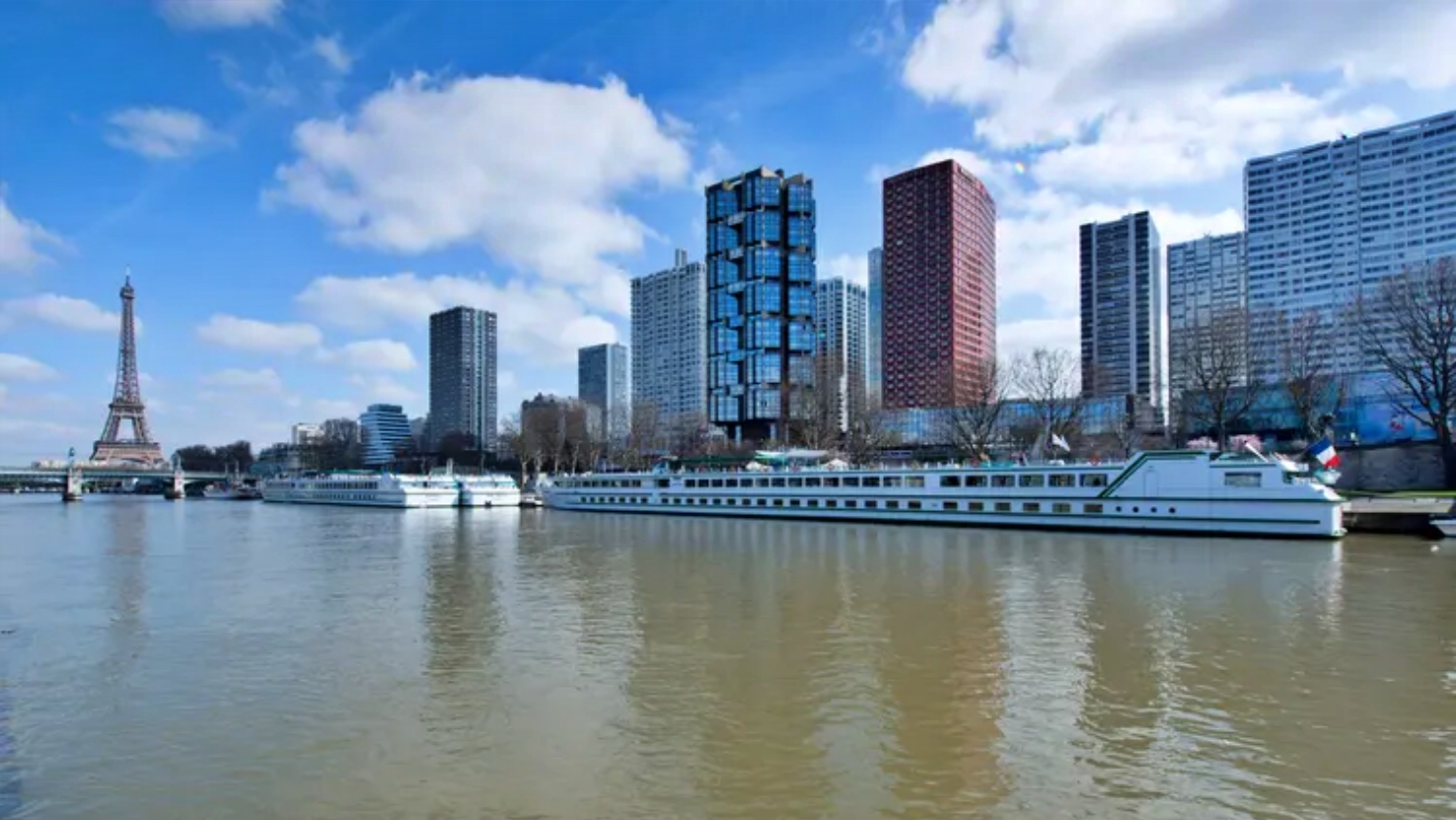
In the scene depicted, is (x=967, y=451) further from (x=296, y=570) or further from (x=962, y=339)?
(x=962, y=339)

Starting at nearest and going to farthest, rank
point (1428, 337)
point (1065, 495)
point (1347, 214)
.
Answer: point (1065, 495)
point (1428, 337)
point (1347, 214)

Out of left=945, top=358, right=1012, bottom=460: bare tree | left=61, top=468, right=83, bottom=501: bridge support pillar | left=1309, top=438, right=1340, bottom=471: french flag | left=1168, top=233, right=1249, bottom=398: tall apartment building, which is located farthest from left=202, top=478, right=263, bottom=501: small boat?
left=1168, top=233, right=1249, bottom=398: tall apartment building

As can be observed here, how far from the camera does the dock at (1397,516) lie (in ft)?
140

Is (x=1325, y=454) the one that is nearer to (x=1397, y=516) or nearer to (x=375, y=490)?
(x=1397, y=516)

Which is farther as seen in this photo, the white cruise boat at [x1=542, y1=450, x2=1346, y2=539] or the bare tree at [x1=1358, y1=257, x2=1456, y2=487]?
the bare tree at [x1=1358, y1=257, x2=1456, y2=487]

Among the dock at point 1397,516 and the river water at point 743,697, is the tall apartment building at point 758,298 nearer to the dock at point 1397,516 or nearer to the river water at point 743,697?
the dock at point 1397,516

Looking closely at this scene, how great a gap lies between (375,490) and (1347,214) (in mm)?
149756

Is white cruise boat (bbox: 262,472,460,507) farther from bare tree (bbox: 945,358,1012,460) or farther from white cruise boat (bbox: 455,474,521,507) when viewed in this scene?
bare tree (bbox: 945,358,1012,460)

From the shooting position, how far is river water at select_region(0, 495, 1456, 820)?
1069 centimetres

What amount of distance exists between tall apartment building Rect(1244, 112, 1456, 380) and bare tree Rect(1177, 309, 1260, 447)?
48.7 metres

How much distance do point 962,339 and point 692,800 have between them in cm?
17600

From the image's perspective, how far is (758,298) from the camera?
14450 centimetres

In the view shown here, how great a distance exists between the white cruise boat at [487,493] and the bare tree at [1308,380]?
85.0m

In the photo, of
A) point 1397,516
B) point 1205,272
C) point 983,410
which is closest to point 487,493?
point 983,410
